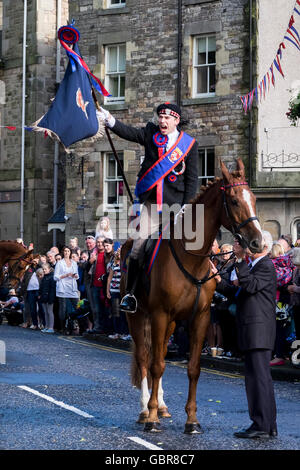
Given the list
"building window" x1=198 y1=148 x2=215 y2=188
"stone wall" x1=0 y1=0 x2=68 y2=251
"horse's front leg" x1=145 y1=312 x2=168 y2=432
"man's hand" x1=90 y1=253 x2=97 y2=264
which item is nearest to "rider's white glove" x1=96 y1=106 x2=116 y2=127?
"horse's front leg" x1=145 y1=312 x2=168 y2=432

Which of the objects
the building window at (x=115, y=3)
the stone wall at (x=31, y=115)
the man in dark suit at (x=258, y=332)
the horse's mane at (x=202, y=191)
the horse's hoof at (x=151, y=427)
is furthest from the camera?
the stone wall at (x=31, y=115)

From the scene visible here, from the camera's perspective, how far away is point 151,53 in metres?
29.0

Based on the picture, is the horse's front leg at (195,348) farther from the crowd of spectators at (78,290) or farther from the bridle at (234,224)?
the crowd of spectators at (78,290)

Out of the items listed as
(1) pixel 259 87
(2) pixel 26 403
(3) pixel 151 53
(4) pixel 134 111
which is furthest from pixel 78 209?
(2) pixel 26 403

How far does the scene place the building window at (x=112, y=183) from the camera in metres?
29.8

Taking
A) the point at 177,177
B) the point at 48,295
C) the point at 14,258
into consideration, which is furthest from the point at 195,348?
the point at 48,295

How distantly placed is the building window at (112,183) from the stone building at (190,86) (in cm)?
3

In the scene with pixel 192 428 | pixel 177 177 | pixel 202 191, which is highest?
pixel 177 177

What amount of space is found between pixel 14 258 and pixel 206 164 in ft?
39.1

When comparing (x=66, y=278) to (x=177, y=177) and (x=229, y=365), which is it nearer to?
(x=229, y=365)

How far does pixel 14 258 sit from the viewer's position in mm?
16922

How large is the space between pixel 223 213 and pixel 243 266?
55 cm

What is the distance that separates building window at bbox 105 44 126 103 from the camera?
98.5ft

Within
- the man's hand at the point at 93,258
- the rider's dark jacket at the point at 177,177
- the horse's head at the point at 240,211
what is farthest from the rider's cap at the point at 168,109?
the man's hand at the point at 93,258
